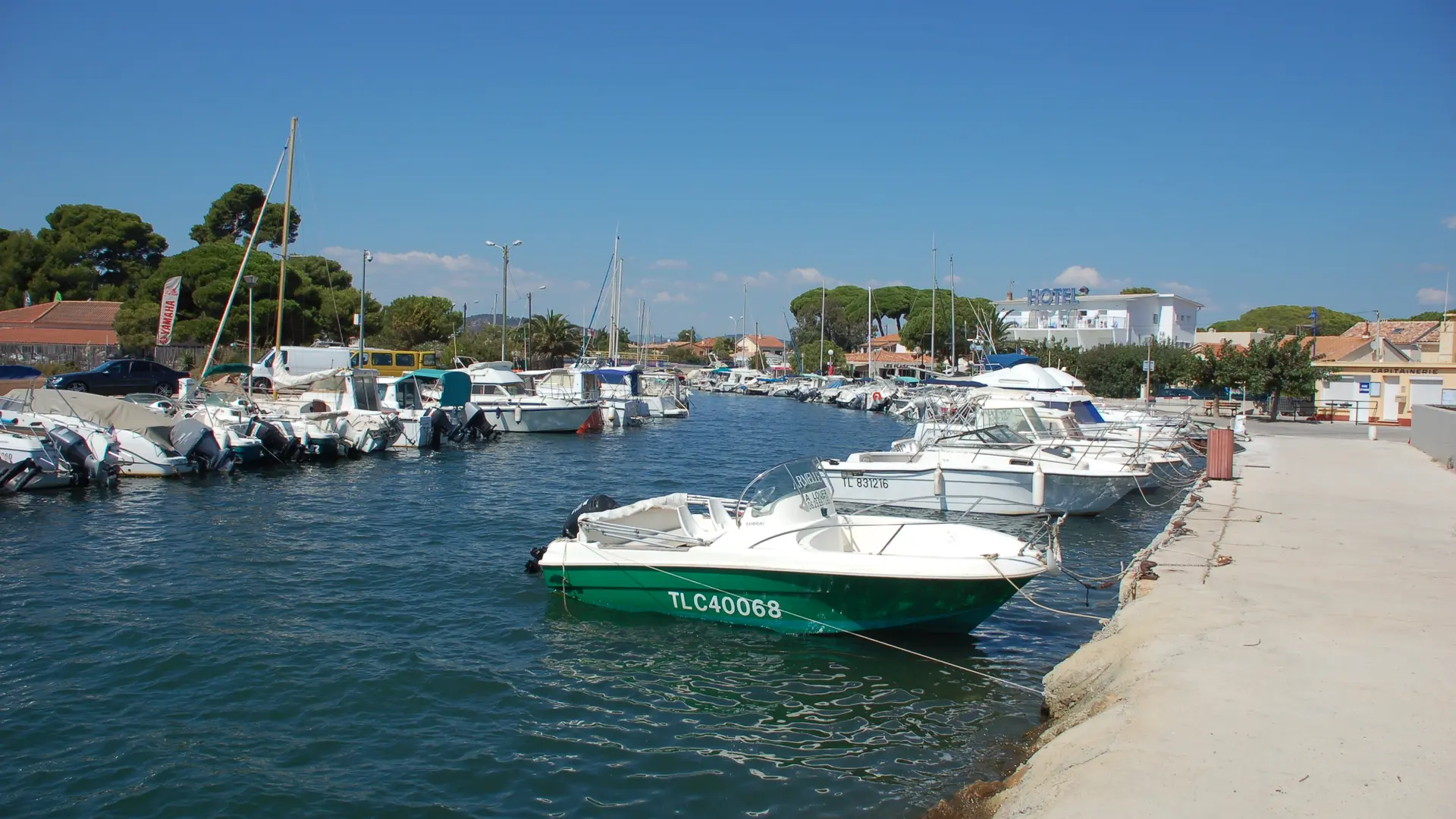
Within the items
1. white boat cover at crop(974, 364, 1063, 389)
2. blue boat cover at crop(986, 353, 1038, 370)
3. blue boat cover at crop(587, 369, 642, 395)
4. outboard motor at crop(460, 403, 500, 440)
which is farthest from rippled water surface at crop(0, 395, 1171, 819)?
blue boat cover at crop(587, 369, 642, 395)

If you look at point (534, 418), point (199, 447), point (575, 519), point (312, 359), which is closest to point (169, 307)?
point (312, 359)

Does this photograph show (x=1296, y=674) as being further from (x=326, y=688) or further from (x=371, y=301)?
(x=371, y=301)

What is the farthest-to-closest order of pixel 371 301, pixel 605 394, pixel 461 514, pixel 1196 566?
pixel 371 301
pixel 605 394
pixel 461 514
pixel 1196 566

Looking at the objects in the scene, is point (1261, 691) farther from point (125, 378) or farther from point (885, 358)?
point (885, 358)

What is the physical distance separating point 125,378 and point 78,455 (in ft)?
49.8

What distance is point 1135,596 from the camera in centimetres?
1009

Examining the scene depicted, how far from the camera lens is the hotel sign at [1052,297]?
7806 centimetres

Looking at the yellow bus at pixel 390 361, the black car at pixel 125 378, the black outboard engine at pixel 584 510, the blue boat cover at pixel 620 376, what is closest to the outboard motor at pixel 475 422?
the yellow bus at pixel 390 361

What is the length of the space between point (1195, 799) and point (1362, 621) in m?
4.63

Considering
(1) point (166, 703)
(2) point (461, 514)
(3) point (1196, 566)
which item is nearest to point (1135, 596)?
(3) point (1196, 566)

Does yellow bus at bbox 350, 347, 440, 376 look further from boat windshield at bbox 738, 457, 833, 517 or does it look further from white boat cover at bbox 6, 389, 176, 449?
boat windshield at bbox 738, 457, 833, 517

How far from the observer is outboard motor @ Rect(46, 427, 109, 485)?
795 inches

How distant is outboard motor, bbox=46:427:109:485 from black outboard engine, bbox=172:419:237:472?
2.00 metres

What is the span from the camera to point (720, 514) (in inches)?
487
